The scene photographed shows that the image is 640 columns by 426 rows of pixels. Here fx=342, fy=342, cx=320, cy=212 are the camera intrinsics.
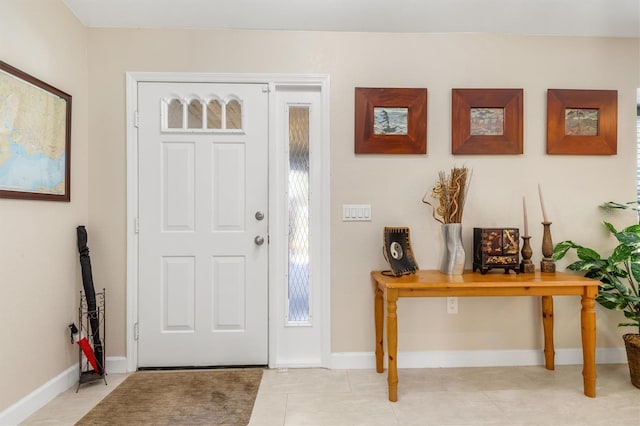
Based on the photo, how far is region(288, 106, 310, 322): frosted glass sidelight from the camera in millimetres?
2461

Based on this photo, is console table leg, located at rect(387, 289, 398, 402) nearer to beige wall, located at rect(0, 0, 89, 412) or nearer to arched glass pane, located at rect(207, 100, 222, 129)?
arched glass pane, located at rect(207, 100, 222, 129)

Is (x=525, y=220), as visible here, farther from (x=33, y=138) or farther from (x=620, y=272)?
(x=33, y=138)

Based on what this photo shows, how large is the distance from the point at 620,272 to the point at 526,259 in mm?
619

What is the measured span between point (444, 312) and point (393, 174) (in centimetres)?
105

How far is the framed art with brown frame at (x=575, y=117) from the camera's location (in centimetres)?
244

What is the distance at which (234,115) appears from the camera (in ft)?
7.95

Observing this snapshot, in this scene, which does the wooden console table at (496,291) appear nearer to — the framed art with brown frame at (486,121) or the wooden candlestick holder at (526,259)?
the wooden candlestick holder at (526,259)

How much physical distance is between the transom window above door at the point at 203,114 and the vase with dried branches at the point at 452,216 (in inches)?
57.9

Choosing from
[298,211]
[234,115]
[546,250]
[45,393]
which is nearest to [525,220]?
[546,250]

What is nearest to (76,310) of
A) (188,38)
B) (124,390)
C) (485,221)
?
(124,390)

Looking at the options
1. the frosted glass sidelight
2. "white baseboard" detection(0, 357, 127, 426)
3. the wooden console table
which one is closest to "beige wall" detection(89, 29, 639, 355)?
"white baseboard" detection(0, 357, 127, 426)

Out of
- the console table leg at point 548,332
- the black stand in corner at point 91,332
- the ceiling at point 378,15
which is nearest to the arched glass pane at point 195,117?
the ceiling at point 378,15

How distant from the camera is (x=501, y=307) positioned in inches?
96.8

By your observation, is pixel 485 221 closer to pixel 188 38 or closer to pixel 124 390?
pixel 188 38
